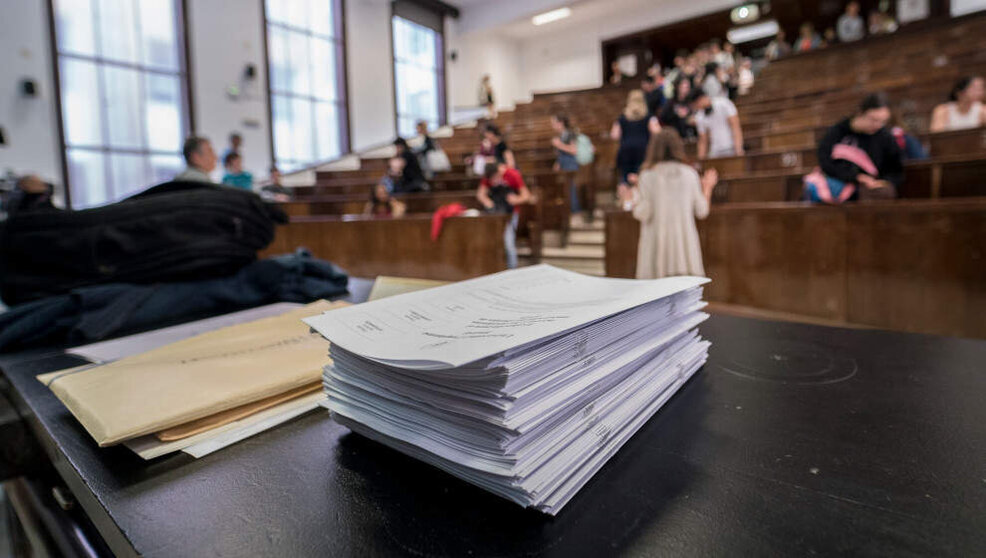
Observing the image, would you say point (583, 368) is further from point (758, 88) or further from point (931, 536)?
point (758, 88)

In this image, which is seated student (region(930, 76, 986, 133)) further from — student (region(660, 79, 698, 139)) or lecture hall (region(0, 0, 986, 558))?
student (region(660, 79, 698, 139))

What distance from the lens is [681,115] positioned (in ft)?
16.2

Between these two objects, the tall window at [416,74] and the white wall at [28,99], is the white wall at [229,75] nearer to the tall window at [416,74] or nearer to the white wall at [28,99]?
the white wall at [28,99]

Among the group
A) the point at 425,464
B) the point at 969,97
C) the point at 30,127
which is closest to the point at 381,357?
the point at 425,464

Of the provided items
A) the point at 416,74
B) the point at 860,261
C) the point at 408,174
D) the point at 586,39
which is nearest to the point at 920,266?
the point at 860,261

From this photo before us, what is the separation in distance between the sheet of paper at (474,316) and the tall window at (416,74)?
1030 cm

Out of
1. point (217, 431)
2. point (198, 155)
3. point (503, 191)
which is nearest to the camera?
point (217, 431)

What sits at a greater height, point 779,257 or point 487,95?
point 487,95

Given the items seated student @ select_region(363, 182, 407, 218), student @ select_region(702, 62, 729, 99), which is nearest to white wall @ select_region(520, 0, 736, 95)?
student @ select_region(702, 62, 729, 99)

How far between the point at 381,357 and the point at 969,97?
4.81 m

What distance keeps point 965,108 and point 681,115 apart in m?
2.00

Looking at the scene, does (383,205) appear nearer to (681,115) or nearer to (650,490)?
(681,115)

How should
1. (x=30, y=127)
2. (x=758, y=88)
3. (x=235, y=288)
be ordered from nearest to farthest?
1. (x=235, y=288)
2. (x=30, y=127)
3. (x=758, y=88)

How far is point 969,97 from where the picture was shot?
11.8ft
